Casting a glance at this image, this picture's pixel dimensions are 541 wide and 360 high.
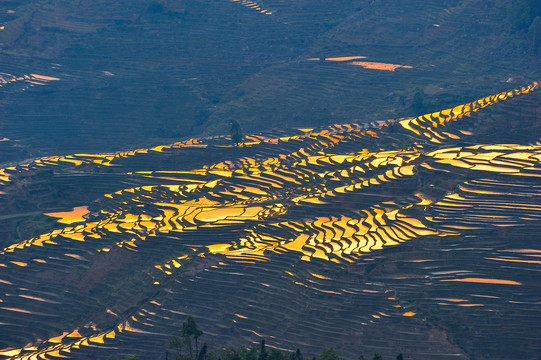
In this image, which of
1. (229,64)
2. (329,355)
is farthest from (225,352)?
(229,64)

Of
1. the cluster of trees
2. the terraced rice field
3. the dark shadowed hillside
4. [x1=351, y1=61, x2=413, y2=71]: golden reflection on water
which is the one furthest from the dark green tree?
[x1=351, y1=61, x2=413, y2=71]: golden reflection on water

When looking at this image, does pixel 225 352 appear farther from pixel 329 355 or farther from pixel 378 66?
pixel 378 66

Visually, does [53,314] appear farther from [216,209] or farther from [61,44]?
[61,44]

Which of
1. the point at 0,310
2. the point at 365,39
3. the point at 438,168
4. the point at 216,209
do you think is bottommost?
the point at 0,310

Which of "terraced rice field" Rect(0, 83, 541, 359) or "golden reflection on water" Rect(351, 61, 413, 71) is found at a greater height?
"golden reflection on water" Rect(351, 61, 413, 71)

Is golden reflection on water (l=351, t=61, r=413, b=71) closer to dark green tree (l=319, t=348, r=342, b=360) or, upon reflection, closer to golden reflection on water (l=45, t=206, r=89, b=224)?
golden reflection on water (l=45, t=206, r=89, b=224)

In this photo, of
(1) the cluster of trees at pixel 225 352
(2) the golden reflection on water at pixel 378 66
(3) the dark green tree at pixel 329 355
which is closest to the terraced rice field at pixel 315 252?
(1) the cluster of trees at pixel 225 352

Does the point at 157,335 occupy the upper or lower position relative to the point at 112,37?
lower

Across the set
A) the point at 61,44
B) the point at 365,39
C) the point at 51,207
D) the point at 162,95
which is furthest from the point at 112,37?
the point at 51,207

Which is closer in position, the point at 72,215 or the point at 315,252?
the point at 315,252
